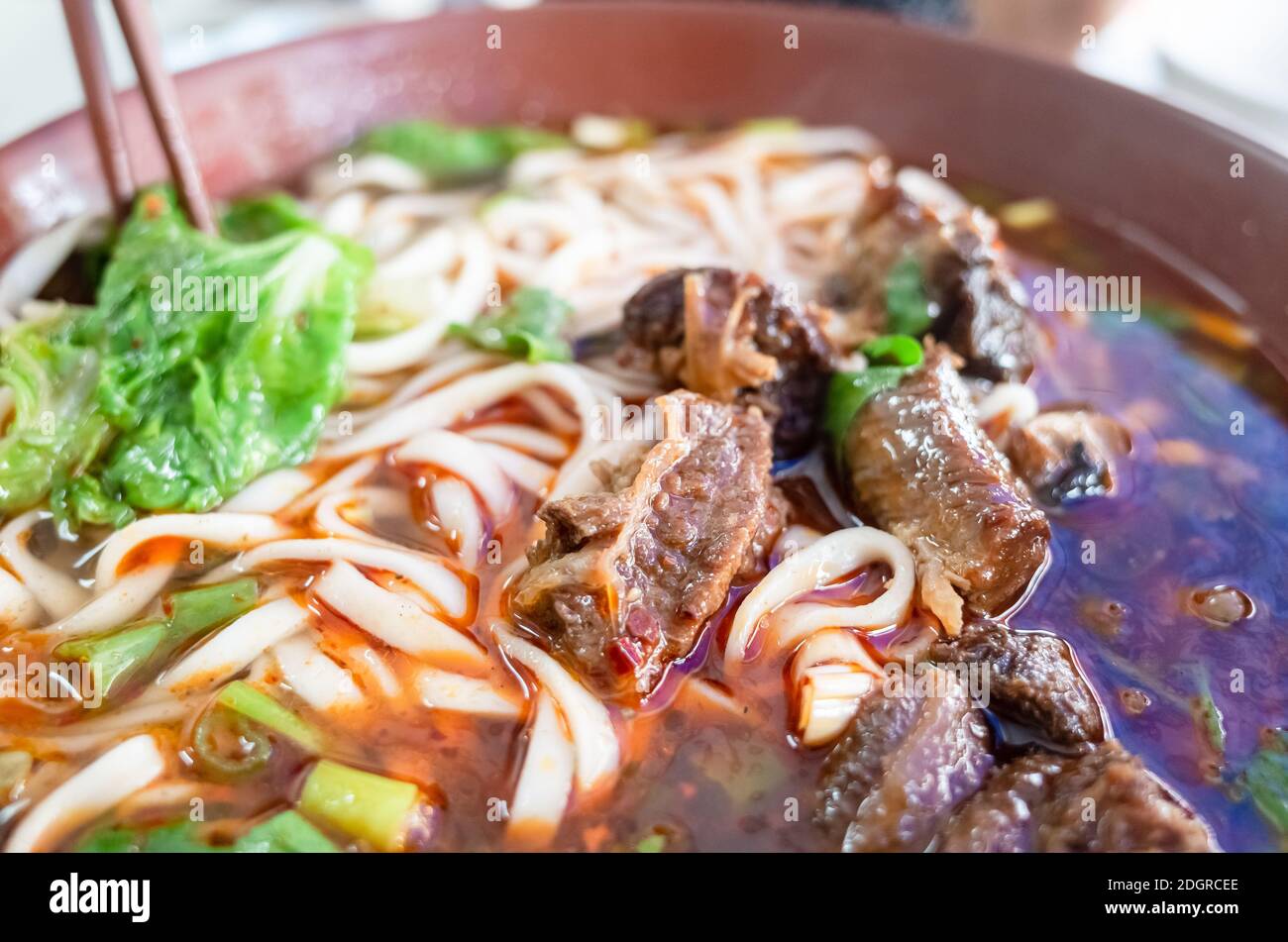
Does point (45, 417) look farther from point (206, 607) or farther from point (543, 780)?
point (543, 780)

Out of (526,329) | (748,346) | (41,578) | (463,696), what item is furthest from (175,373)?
(748,346)

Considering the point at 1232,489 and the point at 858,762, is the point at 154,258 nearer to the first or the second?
the point at 858,762

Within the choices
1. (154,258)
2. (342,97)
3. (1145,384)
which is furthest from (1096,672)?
(342,97)

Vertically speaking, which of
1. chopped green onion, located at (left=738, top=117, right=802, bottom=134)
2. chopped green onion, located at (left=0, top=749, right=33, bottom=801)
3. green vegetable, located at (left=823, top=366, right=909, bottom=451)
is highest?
chopped green onion, located at (left=738, top=117, right=802, bottom=134)

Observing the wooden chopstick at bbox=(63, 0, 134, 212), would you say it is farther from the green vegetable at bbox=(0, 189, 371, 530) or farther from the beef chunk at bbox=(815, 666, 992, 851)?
the beef chunk at bbox=(815, 666, 992, 851)

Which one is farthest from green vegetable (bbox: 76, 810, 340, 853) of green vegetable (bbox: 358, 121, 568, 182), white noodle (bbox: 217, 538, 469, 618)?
green vegetable (bbox: 358, 121, 568, 182)

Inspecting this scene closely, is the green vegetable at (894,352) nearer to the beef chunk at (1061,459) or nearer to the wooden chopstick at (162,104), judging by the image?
the beef chunk at (1061,459)
